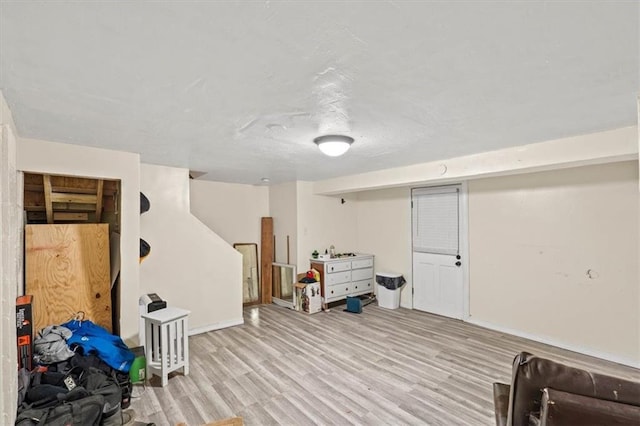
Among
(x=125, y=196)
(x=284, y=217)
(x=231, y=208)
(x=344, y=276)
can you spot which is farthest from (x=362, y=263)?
(x=125, y=196)

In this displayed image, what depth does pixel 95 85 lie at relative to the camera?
1593 mm

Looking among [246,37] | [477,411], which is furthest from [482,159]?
[246,37]

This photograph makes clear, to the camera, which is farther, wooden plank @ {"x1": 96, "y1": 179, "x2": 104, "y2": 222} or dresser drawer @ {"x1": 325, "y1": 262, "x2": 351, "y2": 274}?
dresser drawer @ {"x1": 325, "y1": 262, "x2": 351, "y2": 274}

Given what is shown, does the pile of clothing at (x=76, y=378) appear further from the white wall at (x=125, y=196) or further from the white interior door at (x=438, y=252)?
the white interior door at (x=438, y=252)

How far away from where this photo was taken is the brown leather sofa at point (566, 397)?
1133 mm

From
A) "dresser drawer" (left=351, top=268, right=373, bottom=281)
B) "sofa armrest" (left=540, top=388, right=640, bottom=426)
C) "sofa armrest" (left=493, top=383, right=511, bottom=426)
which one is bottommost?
"dresser drawer" (left=351, top=268, right=373, bottom=281)

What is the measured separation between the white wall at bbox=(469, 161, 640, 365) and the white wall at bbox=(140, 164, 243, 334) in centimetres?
361

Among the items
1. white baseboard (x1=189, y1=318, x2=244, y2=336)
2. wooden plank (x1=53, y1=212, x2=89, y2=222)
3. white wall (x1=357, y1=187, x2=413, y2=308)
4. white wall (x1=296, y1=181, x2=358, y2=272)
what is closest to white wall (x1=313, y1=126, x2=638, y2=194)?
white wall (x1=357, y1=187, x2=413, y2=308)

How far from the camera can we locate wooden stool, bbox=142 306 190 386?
2779mm

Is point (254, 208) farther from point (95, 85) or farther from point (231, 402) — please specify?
point (95, 85)

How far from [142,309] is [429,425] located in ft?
9.51

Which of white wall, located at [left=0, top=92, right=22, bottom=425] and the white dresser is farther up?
white wall, located at [left=0, top=92, right=22, bottom=425]

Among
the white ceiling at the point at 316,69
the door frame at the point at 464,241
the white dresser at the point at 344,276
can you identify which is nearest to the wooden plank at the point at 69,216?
the white ceiling at the point at 316,69

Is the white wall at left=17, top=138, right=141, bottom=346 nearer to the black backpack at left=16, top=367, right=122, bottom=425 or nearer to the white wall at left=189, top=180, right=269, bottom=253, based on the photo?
the black backpack at left=16, top=367, right=122, bottom=425
